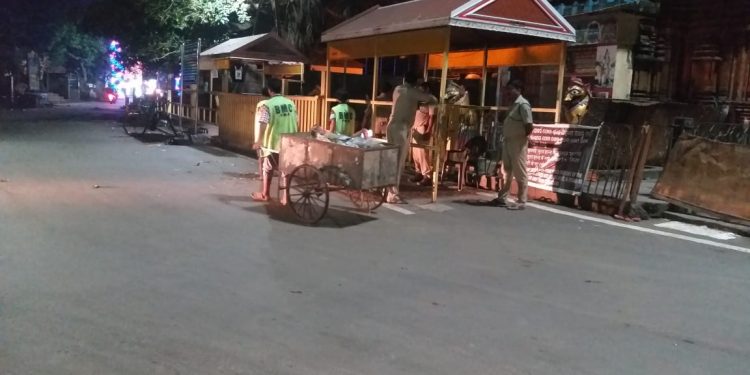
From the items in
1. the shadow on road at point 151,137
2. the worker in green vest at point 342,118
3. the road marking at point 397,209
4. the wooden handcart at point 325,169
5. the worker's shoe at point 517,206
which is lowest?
the road marking at point 397,209

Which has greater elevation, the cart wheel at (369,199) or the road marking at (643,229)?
the cart wheel at (369,199)

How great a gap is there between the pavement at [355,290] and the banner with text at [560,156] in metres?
0.55

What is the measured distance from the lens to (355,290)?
5211mm

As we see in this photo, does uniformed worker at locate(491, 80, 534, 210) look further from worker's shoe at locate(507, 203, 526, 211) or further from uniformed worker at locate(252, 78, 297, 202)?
uniformed worker at locate(252, 78, 297, 202)

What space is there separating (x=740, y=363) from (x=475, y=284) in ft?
6.90

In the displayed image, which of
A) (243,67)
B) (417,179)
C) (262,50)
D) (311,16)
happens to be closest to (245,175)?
(417,179)

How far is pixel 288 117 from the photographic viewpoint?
8.88 meters

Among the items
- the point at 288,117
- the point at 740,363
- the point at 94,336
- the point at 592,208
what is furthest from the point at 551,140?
the point at 94,336

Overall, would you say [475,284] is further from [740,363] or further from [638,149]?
[638,149]

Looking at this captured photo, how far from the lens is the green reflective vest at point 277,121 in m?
8.72

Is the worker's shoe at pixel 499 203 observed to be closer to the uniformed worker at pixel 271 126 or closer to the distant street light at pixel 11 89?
the uniformed worker at pixel 271 126

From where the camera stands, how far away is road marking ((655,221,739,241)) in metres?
7.82

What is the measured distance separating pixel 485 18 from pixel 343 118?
2588 millimetres

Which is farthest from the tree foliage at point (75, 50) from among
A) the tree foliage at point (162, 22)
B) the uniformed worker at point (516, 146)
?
the uniformed worker at point (516, 146)
